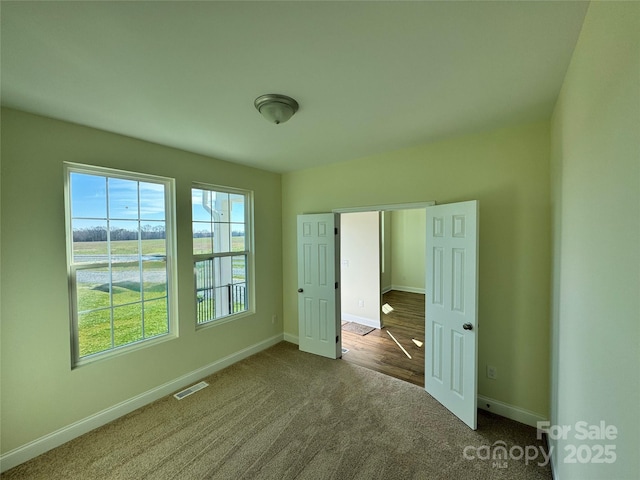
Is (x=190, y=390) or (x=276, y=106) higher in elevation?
(x=276, y=106)

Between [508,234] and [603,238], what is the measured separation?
1.60 meters

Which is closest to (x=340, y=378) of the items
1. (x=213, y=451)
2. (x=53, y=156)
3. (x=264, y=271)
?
(x=213, y=451)

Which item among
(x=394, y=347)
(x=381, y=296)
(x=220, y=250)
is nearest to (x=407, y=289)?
(x=381, y=296)

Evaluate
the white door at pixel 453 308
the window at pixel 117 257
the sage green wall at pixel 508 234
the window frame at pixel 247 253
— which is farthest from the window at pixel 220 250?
the white door at pixel 453 308

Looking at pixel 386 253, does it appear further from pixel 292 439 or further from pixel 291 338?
pixel 292 439

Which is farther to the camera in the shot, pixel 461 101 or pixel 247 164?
pixel 247 164

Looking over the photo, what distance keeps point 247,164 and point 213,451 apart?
3.06m

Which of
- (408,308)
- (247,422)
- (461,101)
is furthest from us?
(408,308)

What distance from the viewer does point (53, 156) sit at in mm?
2031

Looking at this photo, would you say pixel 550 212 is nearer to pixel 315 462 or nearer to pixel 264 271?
pixel 315 462

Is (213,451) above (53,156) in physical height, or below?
below

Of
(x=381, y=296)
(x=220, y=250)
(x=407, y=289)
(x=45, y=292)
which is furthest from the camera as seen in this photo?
(x=407, y=289)

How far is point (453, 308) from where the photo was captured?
7.79ft

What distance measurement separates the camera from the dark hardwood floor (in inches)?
126
